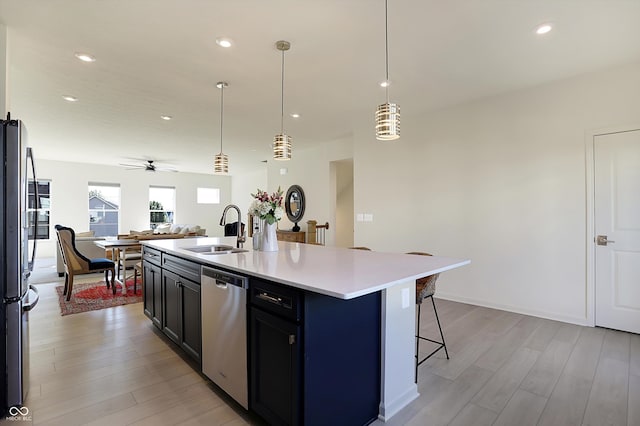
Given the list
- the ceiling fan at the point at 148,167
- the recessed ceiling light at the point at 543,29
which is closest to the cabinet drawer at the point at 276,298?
the recessed ceiling light at the point at 543,29

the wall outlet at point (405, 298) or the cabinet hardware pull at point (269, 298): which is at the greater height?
the cabinet hardware pull at point (269, 298)

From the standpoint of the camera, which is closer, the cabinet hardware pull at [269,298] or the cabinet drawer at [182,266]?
the cabinet hardware pull at [269,298]

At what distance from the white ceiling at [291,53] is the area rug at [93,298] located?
2680 millimetres

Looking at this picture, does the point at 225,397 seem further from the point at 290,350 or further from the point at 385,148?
the point at 385,148

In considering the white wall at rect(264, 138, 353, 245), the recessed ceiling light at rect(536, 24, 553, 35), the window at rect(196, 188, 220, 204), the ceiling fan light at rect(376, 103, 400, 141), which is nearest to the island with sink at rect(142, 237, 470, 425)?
the ceiling fan light at rect(376, 103, 400, 141)

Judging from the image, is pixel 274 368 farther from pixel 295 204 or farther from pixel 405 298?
pixel 295 204

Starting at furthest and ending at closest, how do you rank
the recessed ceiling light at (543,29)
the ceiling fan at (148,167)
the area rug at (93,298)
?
the ceiling fan at (148,167), the area rug at (93,298), the recessed ceiling light at (543,29)

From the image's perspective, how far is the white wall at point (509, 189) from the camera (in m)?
3.44

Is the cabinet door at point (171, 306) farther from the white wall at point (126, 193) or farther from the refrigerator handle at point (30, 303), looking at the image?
the white wall at point (126, 193)

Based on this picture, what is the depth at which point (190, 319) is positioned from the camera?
248 centimetres

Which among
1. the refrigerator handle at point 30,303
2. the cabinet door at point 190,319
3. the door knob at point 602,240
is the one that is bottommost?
the cabinet door at point 190,319

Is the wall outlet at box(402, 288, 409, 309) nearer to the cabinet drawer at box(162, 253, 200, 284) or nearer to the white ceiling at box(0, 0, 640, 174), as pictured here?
the cabinet drawer at box(162, 253, 200, 284)

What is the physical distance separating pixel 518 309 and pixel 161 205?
35.1 feet

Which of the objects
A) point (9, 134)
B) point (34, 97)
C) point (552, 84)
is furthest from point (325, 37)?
point (34, 97)
